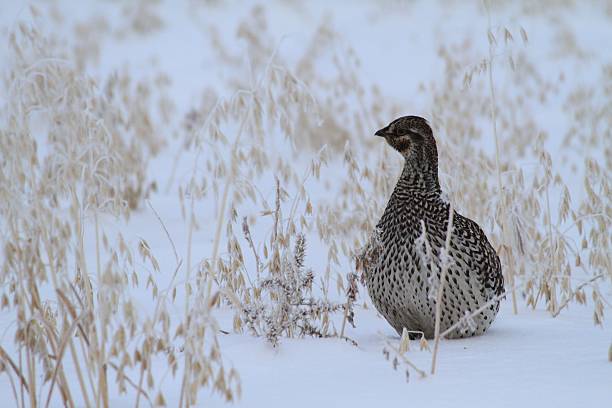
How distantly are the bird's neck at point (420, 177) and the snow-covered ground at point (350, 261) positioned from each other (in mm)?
242

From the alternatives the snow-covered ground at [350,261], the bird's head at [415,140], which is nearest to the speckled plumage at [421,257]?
the bird's head at [415,140]

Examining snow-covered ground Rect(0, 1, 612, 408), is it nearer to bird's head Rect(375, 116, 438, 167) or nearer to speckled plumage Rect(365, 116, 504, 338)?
speckled plumage Rect(365, 116, 504, 338)

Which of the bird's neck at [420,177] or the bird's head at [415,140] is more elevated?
the bird's head at [415,140]

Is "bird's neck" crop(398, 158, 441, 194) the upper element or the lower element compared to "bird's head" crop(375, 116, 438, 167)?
lower

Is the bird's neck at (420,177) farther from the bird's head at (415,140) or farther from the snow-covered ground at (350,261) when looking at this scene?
the snow-covered ground at (350,261)

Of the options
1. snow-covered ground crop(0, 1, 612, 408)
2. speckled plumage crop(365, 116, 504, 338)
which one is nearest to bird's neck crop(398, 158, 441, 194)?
speckled plumage crop(365, 116, 504, 338)

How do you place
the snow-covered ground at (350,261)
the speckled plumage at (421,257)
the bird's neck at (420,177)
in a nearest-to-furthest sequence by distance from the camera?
the snow-covered ground at (350,261) → the speckled plumage at (421,257) → the bird's neck at (420,177)

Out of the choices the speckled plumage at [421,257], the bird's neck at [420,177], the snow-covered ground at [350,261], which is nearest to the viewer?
the snow-covered ground at [350,261]

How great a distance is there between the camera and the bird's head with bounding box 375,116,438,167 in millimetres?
3971

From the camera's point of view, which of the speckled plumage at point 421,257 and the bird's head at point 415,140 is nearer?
the speckled plumage at point 421,257

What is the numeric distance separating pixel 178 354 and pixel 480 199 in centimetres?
258

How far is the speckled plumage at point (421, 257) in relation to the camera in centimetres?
371

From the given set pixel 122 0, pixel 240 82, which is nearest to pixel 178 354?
pixel 240 82

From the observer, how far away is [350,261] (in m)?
3.85
